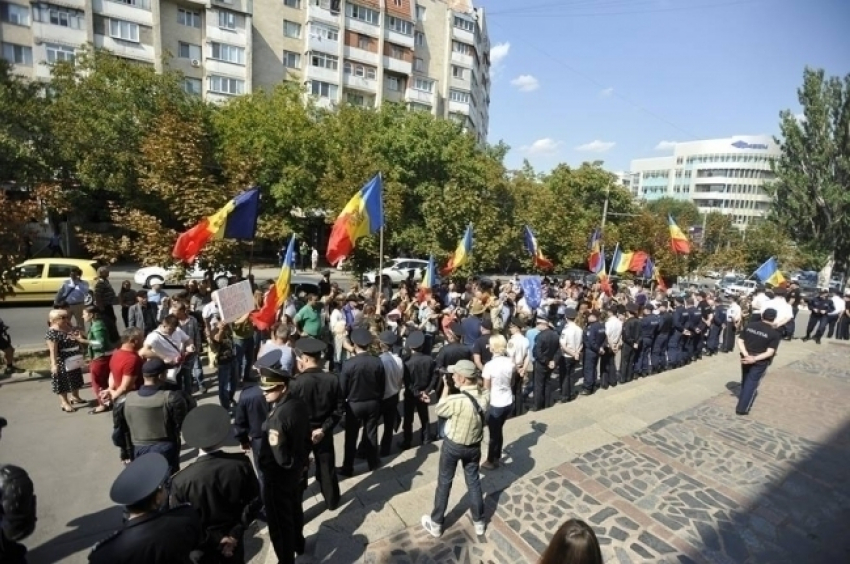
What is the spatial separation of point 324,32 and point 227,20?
8.28 metres

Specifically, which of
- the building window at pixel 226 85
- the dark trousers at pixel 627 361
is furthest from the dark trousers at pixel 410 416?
the building window at pixel 226 85

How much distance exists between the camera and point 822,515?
16.5 feet

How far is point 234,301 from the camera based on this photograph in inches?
274

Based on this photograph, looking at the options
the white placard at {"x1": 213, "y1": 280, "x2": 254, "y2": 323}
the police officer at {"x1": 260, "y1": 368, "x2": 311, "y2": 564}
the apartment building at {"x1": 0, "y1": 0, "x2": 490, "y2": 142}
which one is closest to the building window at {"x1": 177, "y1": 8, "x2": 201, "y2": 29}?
the apartment building at {"x1": 0, "y1": 0, "x2": 490, "y2": 142}

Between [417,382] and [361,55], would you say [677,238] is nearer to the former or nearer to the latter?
[417,382]

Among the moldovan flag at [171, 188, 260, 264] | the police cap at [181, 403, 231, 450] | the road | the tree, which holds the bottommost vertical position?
the road

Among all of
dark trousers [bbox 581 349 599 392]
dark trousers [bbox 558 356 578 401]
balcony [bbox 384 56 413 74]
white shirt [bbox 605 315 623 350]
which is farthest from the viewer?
balcony [bbox 384 56 413 74]

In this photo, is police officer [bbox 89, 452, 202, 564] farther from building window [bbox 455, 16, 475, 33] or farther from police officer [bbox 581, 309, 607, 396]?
building window [bbox 455, 16, 475, 33]

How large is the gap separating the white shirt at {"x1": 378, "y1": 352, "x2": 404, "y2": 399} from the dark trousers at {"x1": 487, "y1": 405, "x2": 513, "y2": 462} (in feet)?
3.89

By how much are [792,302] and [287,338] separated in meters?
18.3

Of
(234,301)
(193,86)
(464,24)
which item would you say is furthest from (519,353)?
(464,24)

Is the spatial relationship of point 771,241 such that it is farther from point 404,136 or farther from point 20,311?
point 20,311

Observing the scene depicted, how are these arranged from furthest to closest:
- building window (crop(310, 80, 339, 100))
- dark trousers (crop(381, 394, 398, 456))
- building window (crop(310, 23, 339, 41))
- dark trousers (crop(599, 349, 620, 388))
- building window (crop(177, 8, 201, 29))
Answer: building window (crop(310, 80, 339, 100))
building window (crop(310, 23, 339, 41))
building window (crop(177, 8, 201, 29))
dark trousers (crop(599, 349, 620, 388))
dark trousers (crop(381, 394, 398, 456))

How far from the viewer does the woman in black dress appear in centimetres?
682
